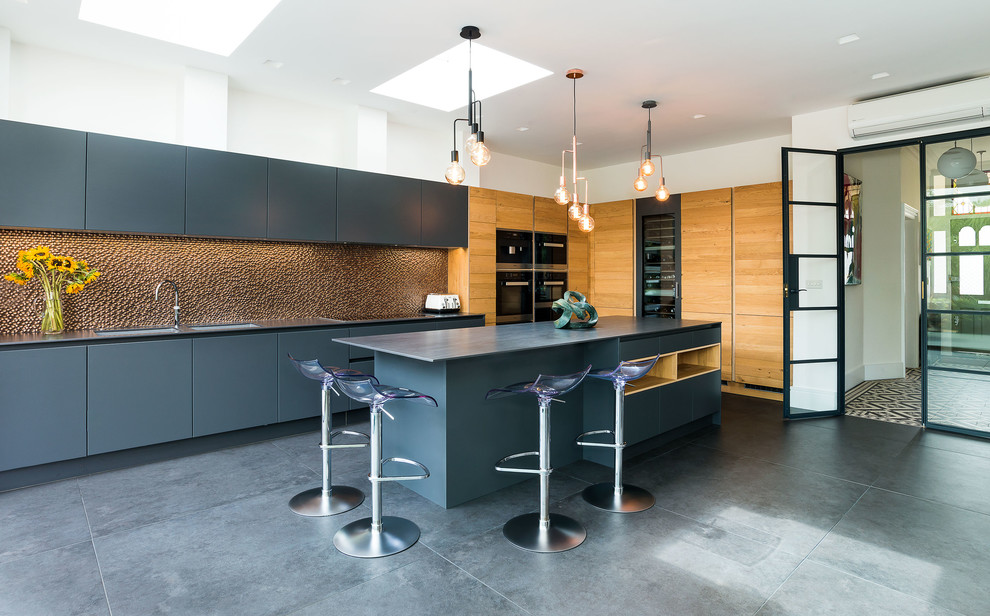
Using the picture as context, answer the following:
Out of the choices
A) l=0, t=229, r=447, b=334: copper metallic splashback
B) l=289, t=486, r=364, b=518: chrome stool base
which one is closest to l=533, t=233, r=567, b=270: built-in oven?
l=0, t=229, r=447, b=334: copper metallic splashback

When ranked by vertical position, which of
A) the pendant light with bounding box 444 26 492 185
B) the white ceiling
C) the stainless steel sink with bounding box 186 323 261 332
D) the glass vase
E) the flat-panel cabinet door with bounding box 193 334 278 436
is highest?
the white ceiling

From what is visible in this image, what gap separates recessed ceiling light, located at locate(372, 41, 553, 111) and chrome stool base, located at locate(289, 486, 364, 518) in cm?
303

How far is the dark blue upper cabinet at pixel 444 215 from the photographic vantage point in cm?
539

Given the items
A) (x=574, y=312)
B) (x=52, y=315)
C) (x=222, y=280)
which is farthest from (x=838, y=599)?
(x=52, y=315)

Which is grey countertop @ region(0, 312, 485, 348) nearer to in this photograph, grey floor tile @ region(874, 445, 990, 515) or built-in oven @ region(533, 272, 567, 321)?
built-in oven @ region(533, 272, 567, 321)

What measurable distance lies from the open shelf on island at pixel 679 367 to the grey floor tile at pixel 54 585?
2.91 m

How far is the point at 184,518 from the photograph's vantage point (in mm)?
2760

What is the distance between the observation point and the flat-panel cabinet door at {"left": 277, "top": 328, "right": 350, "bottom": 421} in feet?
13.7

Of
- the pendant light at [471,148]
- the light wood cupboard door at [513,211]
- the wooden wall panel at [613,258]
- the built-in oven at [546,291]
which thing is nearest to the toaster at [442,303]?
the light wood cupboard door at [513,211]

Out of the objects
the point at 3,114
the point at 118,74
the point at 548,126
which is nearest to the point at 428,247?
the point at 548,126

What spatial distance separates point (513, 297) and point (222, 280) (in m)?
3.04

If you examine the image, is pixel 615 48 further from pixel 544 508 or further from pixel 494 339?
pixel 544 508

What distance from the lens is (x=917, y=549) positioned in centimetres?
243

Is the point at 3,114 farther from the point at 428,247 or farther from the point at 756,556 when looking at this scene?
the point at 756,556
